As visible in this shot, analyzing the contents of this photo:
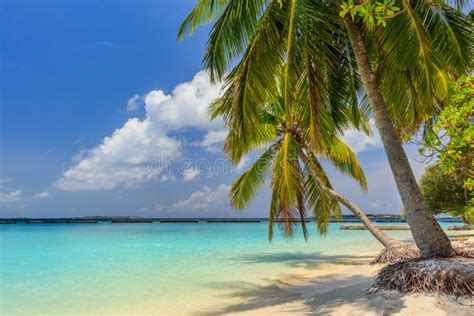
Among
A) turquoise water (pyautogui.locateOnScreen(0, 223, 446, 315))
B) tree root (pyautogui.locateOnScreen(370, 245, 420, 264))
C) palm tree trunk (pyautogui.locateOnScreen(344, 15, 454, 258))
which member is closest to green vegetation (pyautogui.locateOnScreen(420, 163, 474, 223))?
turquoise water (pyautogui.locateOnScreen(0, 223, 446, 315))

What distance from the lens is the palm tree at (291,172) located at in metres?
8.57

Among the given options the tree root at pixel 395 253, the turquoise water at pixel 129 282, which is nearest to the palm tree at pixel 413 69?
the tree root at pixel 395 253

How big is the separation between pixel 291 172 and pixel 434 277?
4454 millimetres

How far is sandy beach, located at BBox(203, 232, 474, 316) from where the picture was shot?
4.16m

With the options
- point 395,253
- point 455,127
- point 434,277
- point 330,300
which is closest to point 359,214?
point 395,253

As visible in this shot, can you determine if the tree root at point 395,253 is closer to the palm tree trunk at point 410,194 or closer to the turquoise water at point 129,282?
the palm tree trunk at point 410,194

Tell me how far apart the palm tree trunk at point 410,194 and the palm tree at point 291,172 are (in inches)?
76.2

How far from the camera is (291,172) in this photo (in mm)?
8602

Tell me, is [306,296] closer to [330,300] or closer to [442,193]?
[330,300]

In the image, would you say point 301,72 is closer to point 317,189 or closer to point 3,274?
point 317,189

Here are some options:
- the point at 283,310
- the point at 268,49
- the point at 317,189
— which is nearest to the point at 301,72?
the point at 268,49

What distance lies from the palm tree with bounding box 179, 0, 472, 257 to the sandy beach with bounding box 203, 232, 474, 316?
1025 mm

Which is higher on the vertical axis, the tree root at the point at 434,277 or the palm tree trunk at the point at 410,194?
the palm tree trunk at the point at 410,194

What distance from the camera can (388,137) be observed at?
5395 mm
